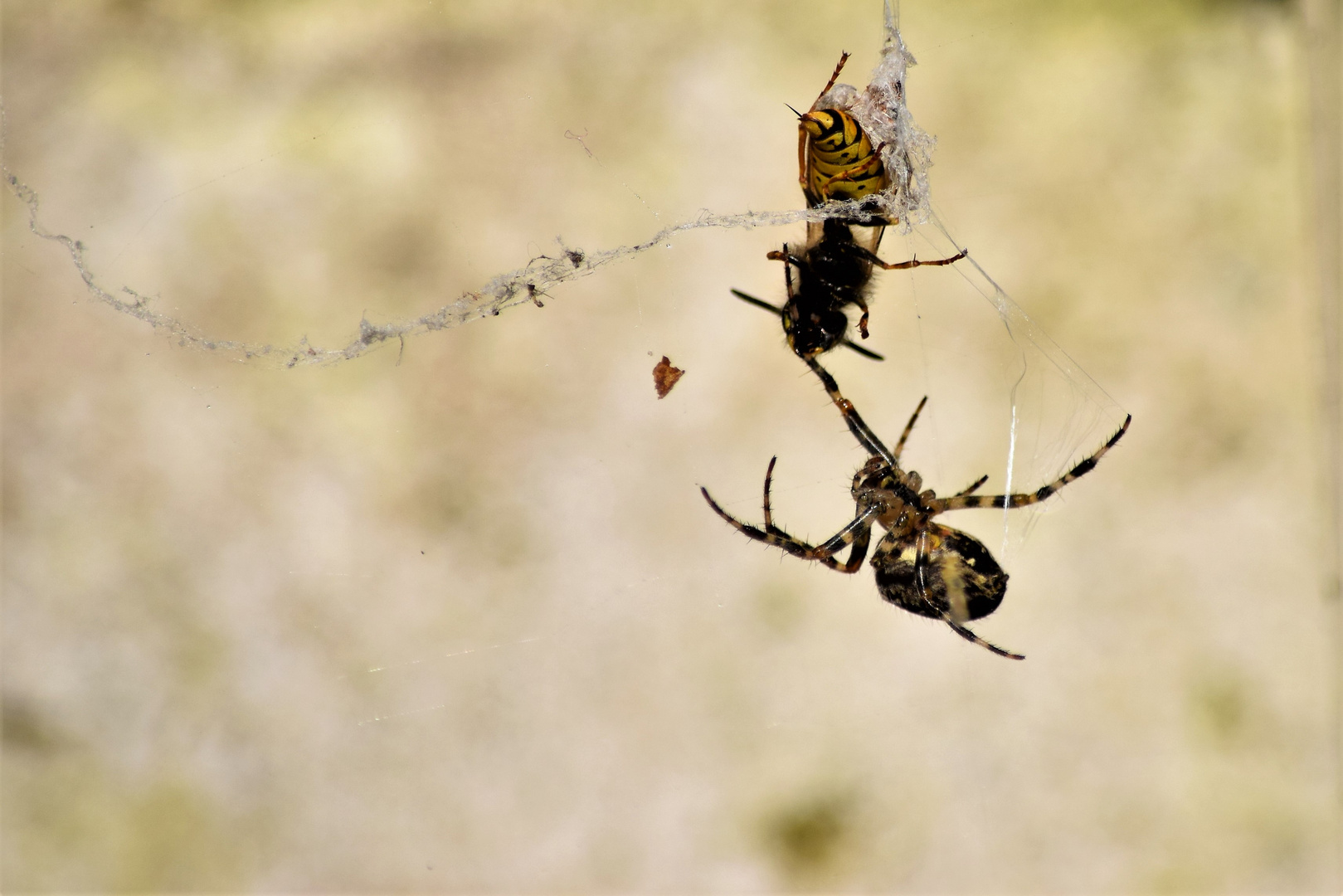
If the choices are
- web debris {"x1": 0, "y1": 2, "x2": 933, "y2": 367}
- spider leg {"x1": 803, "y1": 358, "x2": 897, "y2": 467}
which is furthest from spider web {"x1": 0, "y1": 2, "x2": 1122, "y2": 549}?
spider leg {"x1": 803, "y1": 358, "x2": 897, "y2": 467}

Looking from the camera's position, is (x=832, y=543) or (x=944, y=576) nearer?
(x=944, y=576)

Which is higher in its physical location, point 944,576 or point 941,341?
point 941,341

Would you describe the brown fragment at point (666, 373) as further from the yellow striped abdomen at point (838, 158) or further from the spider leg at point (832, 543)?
the yellow striped abdomen at point (838, 158)

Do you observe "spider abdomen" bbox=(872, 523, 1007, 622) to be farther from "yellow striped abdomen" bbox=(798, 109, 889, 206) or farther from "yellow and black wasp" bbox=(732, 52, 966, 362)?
"yellow striped abdomen" bbox=(798, 109, 889, 206)

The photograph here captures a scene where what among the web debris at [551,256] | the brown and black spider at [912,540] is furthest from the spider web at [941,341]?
the brown and black spider at [912,540]

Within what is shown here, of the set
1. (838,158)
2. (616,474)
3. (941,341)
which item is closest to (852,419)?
(838,158)

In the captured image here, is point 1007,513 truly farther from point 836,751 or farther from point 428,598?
point 428,598

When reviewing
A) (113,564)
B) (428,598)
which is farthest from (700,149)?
(113,564)

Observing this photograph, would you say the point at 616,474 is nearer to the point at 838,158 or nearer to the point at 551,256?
the point at 551,256
